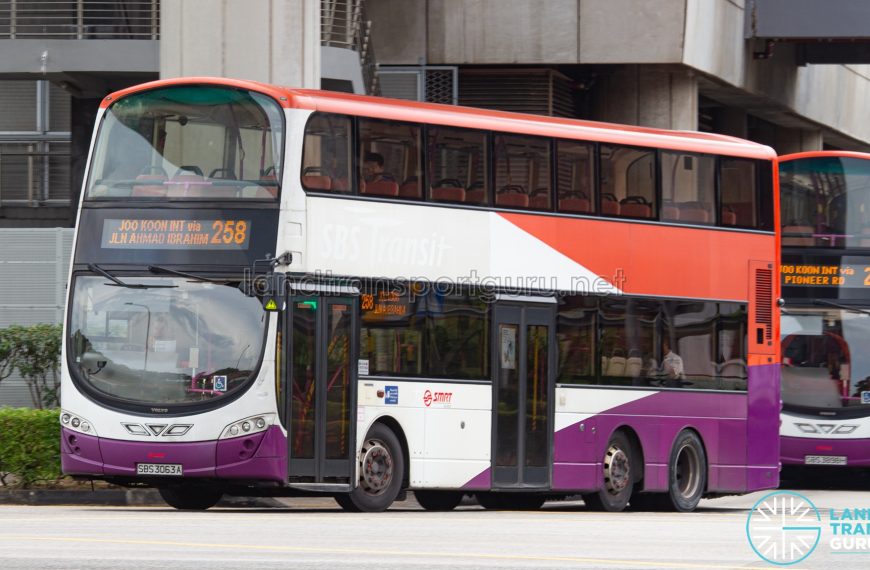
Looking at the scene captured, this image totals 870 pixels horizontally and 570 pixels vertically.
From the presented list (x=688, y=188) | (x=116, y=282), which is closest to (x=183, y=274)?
(x=116, y=282)

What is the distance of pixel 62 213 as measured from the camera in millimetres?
32031

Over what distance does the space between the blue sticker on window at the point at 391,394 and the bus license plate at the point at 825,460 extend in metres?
11.3

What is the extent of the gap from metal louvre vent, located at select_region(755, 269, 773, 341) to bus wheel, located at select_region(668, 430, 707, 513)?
1813mm

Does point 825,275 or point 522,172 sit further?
point 825,275

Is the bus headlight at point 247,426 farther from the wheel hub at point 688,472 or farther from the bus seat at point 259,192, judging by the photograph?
the wheel hub at point 688,472

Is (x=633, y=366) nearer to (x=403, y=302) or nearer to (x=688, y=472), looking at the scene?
(x=688, y=472)

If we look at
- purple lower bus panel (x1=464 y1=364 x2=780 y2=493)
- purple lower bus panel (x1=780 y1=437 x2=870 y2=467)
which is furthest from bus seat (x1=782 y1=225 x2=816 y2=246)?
purple lower bus panel (x1=464 y1=364 x2=780 y2=493)

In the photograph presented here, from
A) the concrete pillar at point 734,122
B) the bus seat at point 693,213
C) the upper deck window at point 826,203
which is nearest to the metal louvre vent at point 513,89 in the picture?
the concrete pillar at point 734,122

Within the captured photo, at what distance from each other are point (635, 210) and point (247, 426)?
20.6 feet

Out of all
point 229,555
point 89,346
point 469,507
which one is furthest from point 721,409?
point 229,555

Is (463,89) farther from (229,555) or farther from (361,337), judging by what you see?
(229,555)

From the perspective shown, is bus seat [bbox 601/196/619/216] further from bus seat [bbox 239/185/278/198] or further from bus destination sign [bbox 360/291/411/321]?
bus seat [bbox 239/185/278/198]

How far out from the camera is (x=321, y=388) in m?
17.1

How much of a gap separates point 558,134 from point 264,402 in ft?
17.6
